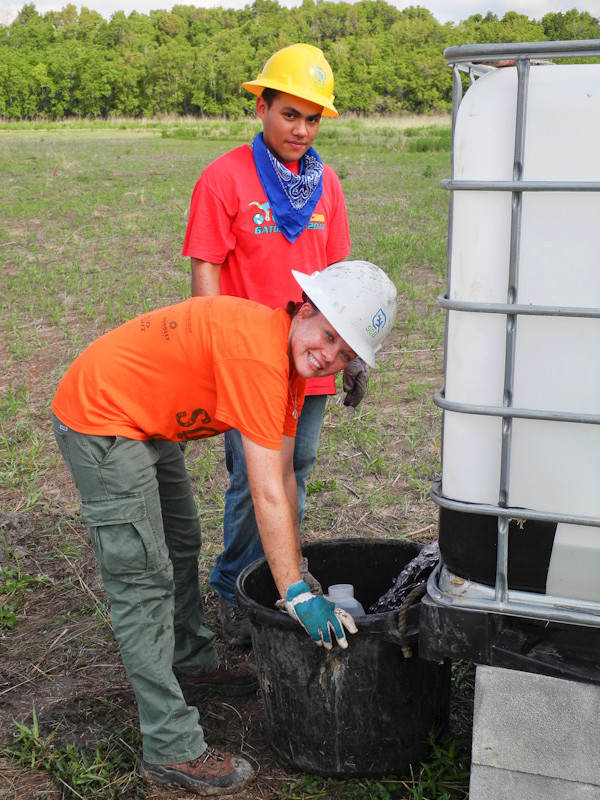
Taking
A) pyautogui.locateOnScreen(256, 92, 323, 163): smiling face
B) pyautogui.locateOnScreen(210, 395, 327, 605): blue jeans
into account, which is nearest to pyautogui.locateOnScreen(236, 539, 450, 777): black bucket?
pyautogui.locateOnScreen(210, 395, 327, 605): blue jeans

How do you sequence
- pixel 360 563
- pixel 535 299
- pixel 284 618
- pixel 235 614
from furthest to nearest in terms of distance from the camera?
pixel 235 614
pixel 360 563
pixel 284 618
pixel 535 299

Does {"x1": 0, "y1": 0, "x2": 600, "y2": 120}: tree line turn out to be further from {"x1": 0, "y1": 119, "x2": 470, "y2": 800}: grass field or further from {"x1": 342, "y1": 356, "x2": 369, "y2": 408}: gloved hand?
{"x1": 342, "y1": 356, "x2": 369, "y2": 408}: gloved hand

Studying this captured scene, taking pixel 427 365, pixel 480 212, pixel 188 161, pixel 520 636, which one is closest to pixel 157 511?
pixel 520 636

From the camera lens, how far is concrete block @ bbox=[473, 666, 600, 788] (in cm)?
190

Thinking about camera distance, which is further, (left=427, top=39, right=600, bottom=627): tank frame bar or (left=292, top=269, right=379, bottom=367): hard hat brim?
(left=292, top=269, right=379, bottom=367): hard hat brim

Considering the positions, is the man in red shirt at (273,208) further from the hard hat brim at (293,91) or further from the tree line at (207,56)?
the tree line at (207,56)

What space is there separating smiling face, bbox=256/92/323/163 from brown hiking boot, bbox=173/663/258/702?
1.73m

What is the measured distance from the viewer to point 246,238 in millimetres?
2865

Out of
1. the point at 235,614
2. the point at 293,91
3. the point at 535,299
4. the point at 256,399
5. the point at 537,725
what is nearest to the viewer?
the point at 535,299

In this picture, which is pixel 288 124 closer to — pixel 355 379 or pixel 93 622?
pixel 355 379

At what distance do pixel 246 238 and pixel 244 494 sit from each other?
0.87 m

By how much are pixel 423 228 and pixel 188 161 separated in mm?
8634

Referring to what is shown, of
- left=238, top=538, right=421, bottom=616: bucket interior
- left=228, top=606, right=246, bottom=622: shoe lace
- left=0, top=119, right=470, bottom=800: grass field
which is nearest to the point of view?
left=0, top=119, right=470, bottom=800: grass field

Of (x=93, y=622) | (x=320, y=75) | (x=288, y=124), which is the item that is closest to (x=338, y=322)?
(x=288, y=124)
